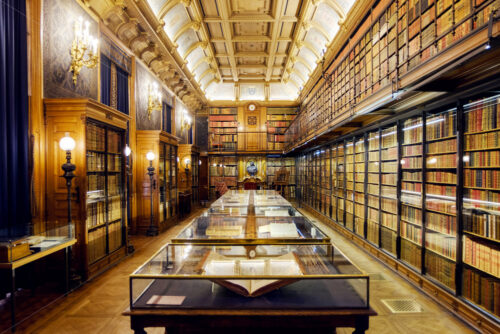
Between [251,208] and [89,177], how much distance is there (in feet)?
7.89

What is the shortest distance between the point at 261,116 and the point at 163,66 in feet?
20.1

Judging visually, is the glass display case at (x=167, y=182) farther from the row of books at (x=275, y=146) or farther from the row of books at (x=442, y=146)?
the row of books at (x=275, y=146)

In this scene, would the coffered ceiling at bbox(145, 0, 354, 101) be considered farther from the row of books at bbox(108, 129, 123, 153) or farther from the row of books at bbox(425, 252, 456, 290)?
the row of books at bbox(425, 252, 456, 290)

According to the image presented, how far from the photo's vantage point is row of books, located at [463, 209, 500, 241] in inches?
90.7

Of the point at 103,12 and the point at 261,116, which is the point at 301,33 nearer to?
the point at 261,116

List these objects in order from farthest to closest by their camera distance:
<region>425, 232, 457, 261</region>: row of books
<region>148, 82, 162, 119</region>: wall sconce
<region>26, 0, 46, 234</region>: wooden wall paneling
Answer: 1. <region>148, 82, 162, 119</region>: wall sconce
2. <region>26, 0, 46, 234</region>: wooden wall paneling
3. <region>425, 232, 457, 261</region>: row of books

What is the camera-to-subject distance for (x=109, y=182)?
4.00 meters

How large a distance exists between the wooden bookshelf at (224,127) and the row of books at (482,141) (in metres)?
10.5

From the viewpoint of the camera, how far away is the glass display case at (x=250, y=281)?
1506 mm

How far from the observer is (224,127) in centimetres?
1277

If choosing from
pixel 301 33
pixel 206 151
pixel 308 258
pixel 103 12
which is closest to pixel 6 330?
pixel 308 258

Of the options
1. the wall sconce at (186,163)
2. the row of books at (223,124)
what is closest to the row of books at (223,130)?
the row of books at (223,124)

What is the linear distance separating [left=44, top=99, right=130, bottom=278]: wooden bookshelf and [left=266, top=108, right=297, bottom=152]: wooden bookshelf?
913cm

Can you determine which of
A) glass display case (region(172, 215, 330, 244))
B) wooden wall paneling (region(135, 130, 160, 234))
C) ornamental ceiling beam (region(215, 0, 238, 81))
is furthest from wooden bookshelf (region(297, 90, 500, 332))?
ornamental ceiling beam (region(215, 0, 238, 81))
